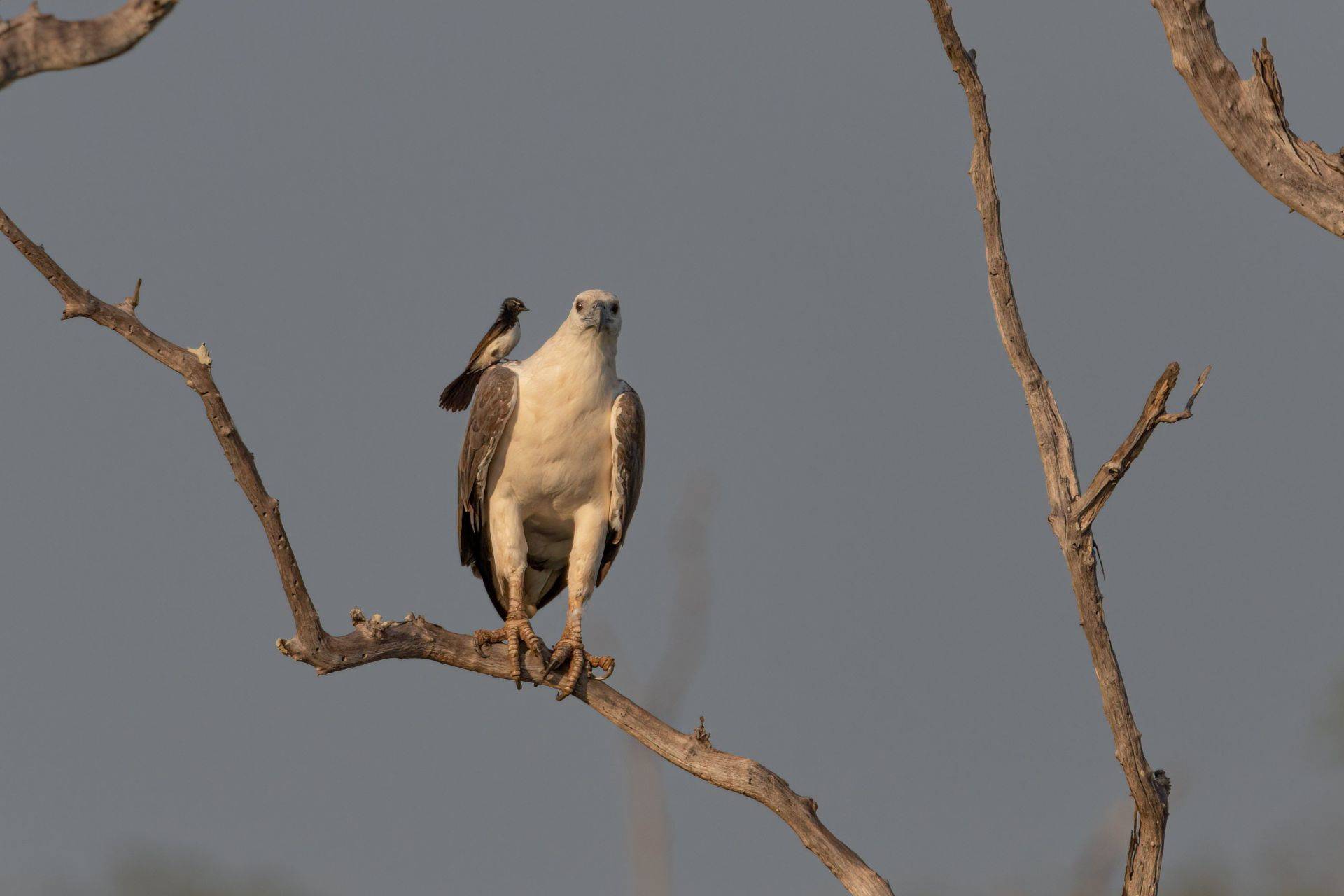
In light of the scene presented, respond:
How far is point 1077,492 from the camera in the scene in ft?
18.5

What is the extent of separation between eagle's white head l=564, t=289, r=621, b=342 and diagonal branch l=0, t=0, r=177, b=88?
2.70 metres

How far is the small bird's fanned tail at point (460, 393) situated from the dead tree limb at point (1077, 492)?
2739 mm

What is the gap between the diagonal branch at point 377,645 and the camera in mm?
5336

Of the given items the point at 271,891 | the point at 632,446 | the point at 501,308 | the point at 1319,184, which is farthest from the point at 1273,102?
the point at 271,891

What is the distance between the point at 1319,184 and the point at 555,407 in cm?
324

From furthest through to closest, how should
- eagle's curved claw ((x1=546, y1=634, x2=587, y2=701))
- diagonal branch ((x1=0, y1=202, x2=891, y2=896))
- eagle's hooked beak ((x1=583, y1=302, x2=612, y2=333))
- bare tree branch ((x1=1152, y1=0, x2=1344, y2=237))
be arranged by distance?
eagle's hooked beak ((x1=583, y1=302, x2=612, y2=333)) → eagle's curved claw ((x1=546, y1=634, x2=587, y2=701)) → bare tree branch ((x1=1152, y1=0, x2=1344, y2=237)) → diagonal branch ((x1=0, y1=202, x2=891, y2=896))

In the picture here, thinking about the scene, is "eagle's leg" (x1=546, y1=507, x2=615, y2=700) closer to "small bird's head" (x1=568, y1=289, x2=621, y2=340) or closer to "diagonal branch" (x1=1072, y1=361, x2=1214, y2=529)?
"small bird's head" (x1=568, y1=289, x2=621, y2=340)

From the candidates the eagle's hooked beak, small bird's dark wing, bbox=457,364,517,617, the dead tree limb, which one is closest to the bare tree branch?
the dead tree limb

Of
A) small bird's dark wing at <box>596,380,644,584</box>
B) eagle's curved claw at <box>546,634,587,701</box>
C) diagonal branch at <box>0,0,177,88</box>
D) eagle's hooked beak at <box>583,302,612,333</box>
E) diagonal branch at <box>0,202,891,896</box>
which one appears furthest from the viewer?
small bird's dark wing at <box>596,380,644,584</box>

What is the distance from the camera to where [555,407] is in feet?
23.2

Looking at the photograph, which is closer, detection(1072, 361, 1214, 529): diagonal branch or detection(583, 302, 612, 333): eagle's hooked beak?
detection(1072, 361, 1214, 529): diagonal branch

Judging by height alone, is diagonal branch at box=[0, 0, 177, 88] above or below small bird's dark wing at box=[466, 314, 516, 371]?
below

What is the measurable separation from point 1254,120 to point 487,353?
3.52m

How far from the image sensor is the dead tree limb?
555cm
